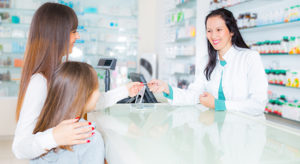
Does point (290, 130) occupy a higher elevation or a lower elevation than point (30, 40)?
lower

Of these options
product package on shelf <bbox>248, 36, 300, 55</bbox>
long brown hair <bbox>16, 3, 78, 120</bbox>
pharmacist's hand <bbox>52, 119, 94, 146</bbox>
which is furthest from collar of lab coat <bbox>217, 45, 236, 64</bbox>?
product package on shelf <bbox>248, 36, 300, 55</bbox>

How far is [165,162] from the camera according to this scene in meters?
0.75

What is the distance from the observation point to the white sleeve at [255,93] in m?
1.64

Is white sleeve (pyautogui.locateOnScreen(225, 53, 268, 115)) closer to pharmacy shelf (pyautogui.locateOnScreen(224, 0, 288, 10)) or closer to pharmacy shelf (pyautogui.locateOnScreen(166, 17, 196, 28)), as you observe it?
pharmacy shelf (pyautogui.locateOnScreen(224, 0, 288, 10))

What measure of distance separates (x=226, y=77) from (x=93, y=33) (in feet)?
16.7

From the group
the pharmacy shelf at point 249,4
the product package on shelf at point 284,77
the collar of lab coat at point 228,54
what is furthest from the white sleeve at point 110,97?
the pharmacy shelf at point 249,4

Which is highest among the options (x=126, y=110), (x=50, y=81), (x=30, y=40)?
(x=30, y=40)

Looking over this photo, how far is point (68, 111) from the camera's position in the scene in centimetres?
103

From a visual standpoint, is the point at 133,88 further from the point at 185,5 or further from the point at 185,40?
the point at 185,5

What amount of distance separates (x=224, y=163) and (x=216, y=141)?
201 mm

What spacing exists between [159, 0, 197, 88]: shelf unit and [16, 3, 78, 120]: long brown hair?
167 inches

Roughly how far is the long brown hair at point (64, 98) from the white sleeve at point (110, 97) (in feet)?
1.86

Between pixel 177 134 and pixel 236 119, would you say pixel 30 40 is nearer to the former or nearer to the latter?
pixel 177 134

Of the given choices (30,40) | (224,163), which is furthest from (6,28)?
(224,163)
